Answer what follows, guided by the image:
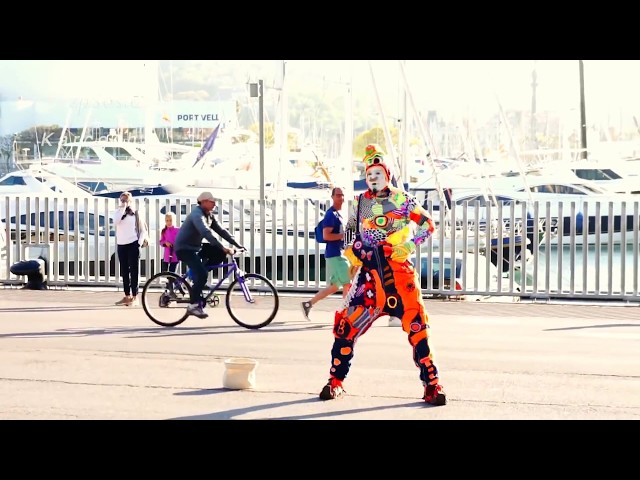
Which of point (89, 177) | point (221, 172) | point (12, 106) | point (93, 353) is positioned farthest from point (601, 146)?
point (93, 353)

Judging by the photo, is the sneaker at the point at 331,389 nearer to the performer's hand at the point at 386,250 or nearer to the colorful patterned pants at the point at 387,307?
the colorful patterned pants at the point at 387,307

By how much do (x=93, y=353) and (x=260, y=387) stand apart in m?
2.70

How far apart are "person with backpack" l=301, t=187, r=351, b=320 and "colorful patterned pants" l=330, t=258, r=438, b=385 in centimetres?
476

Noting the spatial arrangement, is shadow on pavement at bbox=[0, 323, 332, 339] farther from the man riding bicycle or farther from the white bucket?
the white bucket

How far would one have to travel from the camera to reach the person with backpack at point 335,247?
14.2m

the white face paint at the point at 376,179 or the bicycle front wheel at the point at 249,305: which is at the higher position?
the white face paint at the point at 376,179

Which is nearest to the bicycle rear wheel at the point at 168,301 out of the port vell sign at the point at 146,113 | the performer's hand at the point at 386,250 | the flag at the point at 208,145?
the performer's hand at the point at 386,250

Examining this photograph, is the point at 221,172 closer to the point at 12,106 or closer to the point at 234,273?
the point at 12,106

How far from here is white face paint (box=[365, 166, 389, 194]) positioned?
9094 millimetres

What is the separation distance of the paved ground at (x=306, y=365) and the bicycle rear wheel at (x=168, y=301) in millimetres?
218

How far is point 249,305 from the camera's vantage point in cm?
1451

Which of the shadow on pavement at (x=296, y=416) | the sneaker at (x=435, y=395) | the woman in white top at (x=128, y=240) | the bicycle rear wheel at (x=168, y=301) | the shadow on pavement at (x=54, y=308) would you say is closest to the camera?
the shadow on pavement at (x=296, y=416)

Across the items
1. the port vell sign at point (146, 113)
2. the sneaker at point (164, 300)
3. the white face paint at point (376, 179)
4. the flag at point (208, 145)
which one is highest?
the port vell sign at point (146, 113)

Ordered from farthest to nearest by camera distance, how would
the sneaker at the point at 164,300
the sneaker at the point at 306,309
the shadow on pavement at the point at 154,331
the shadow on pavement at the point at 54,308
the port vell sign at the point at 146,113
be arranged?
the port vell sign at the point at 146,113 < the shadow on pavement at the point at 54,308 < the sneaker at the point at 306,309 < the sneaker at the point at 164,300 < the shadow on pavement at the point at 154,331
